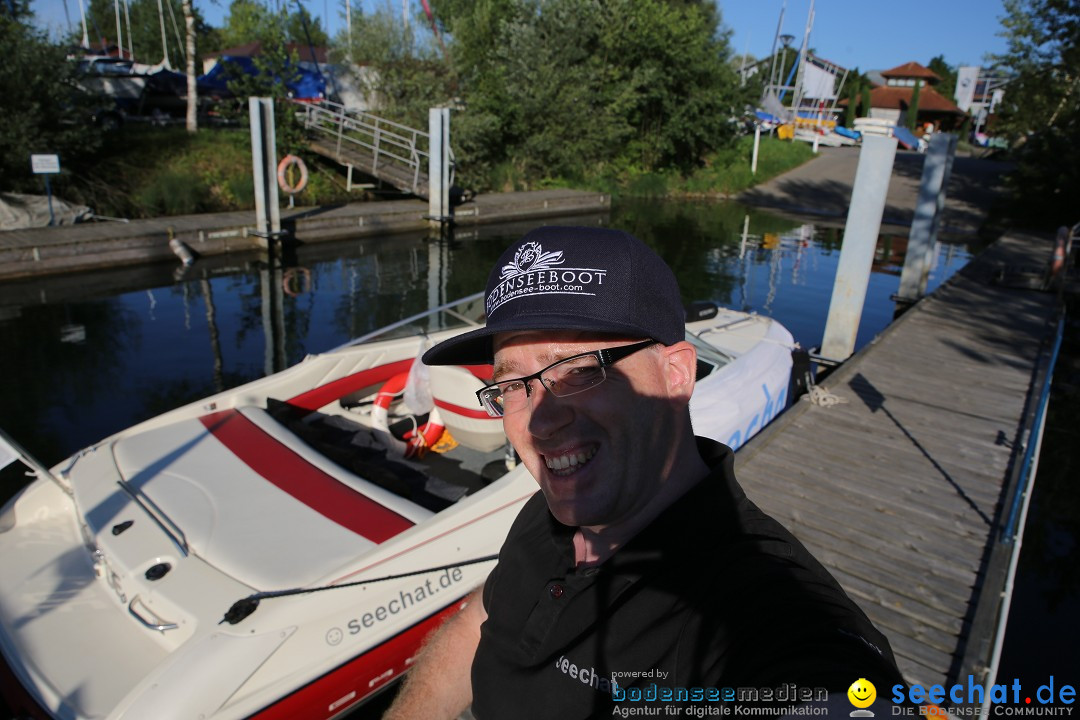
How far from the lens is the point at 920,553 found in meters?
4.60

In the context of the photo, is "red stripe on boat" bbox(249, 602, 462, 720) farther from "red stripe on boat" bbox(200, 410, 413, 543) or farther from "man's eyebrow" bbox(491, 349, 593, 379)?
"man's eyebrow" bbox(491, 349, 593, 379)

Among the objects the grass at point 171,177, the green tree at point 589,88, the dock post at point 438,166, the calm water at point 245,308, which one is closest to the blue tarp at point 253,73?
the green tree at point 589,88

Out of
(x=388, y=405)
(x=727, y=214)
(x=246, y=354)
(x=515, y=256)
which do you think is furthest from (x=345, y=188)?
(x=515, y=256)

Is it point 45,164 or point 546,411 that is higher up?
point 546,411

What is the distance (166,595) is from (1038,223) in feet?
98.4

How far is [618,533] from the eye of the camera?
62.0 inches

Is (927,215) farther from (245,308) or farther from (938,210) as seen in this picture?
(245,308)

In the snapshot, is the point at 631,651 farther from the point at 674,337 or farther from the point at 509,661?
the point at 674,337

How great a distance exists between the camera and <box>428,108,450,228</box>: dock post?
64.9ft

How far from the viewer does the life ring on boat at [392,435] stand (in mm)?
5750

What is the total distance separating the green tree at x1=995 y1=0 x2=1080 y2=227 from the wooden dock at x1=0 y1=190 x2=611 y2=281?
19234 millimetres

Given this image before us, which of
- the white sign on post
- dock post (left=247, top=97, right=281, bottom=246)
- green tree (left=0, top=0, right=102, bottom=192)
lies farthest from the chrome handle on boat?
green tree (left=0, top=0, right=102, bottom=192)

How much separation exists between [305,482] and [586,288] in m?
3.40

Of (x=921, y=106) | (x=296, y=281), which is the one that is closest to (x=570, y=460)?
(x=296, y=281)
